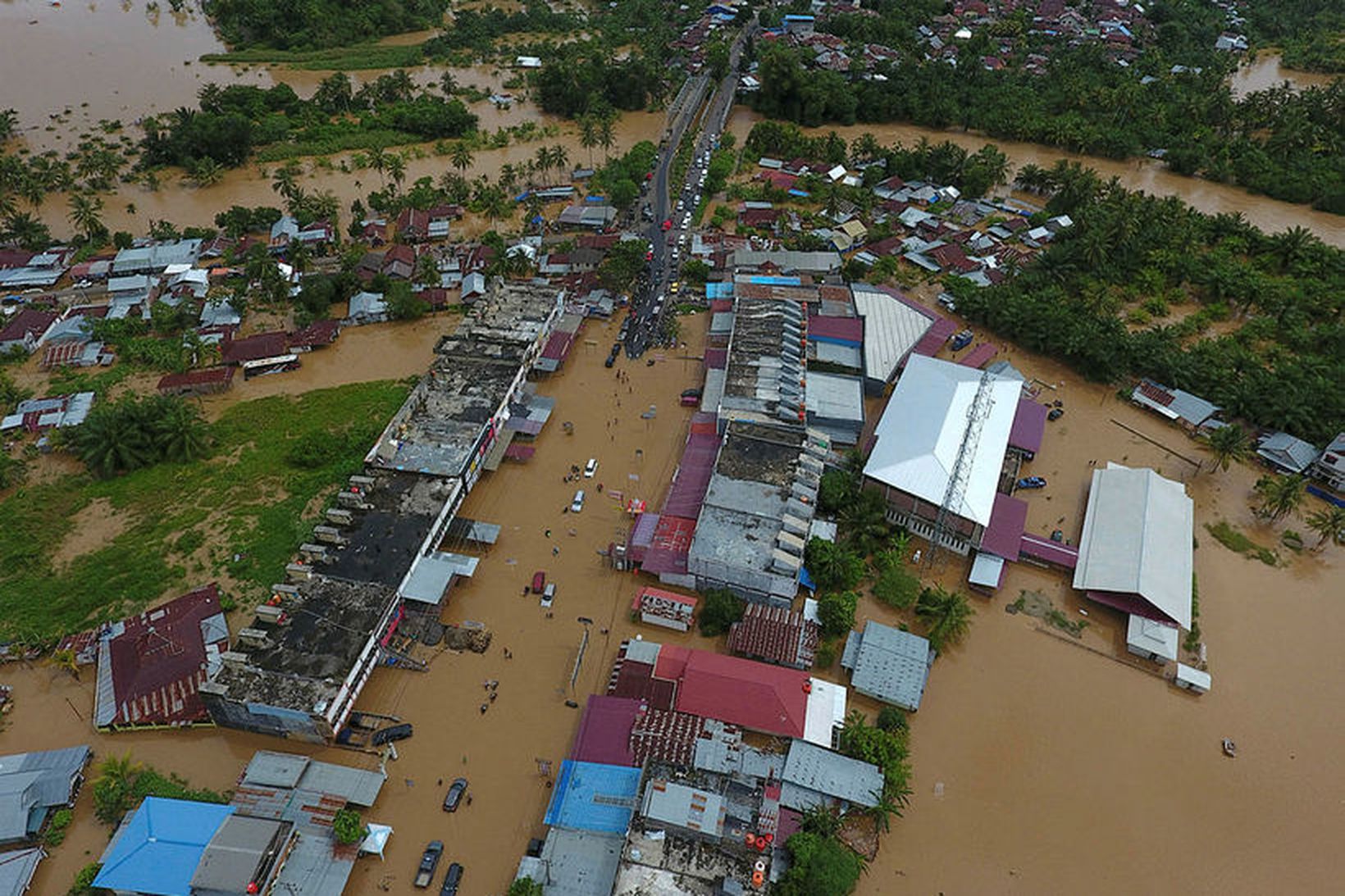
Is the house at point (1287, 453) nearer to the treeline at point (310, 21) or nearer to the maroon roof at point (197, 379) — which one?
the maroon roof at point (197, 379)

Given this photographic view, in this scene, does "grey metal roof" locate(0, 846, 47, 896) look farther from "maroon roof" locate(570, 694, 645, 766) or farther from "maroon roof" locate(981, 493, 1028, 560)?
"maroon roof" locate(981, 493, 1028, 560)

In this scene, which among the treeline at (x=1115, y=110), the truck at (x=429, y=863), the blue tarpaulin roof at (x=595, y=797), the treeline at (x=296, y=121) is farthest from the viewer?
the treeline at (x=296, y=121)

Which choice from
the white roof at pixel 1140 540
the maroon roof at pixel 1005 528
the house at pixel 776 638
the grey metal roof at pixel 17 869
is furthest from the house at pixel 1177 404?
the grey metal roof at pixel 17 869

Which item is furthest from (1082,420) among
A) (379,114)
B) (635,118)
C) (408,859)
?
(379,114)

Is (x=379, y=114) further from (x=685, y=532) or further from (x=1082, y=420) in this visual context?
(x=1082, y=420)

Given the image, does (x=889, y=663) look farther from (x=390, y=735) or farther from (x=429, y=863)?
(x=390, y=735)

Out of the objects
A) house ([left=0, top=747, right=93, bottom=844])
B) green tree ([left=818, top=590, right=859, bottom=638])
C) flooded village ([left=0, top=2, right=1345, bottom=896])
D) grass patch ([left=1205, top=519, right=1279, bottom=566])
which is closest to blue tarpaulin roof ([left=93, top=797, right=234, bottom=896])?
flooded village ([left=0, top=2, right=1345, bottom=896])
